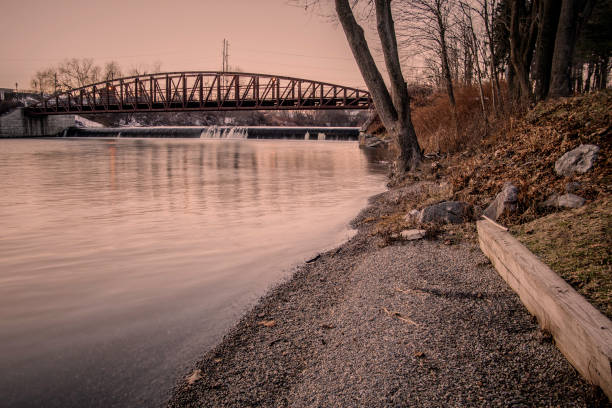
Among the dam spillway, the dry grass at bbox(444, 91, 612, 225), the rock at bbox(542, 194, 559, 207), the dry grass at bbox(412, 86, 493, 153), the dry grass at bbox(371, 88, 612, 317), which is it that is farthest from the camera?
the dam spillway

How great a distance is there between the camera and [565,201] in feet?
15.7

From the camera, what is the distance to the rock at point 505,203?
516cm

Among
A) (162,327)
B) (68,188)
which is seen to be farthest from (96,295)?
(68,188)

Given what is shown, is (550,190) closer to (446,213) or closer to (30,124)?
(446,213)

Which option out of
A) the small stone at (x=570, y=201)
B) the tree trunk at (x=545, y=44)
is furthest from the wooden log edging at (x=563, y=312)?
the tree trunk at (x=545, y=44)

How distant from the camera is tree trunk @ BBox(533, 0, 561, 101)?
11430mm

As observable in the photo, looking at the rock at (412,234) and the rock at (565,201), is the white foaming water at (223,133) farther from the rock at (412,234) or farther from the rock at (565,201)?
the rock at (565,201)

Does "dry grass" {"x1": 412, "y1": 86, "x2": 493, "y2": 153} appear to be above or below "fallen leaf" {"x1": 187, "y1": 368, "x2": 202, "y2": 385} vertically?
above

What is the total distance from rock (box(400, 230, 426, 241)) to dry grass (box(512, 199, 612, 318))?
1.12m

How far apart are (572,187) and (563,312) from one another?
3.05m

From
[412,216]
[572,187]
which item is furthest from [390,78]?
[572,187]

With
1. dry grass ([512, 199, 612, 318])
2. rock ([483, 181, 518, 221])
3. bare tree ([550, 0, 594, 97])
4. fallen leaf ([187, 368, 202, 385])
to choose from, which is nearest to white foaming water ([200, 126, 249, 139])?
bare tree ([550, 0, 594, 97])

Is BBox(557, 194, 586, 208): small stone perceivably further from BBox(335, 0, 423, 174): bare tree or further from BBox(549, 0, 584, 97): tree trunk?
BBox(335, 0, 423, 174): bare tree

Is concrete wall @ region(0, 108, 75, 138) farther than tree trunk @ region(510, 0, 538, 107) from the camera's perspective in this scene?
Yes
